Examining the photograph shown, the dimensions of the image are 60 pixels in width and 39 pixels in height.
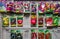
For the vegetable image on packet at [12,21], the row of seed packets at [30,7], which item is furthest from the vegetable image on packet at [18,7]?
the vegetable image on packet at [12,21]

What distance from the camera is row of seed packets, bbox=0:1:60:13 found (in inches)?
127

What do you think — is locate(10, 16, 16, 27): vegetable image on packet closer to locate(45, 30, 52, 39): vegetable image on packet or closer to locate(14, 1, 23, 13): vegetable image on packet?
locate(14, 1, 23, 13): vegetable image on packet

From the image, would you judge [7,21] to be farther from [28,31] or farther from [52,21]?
[52,21]

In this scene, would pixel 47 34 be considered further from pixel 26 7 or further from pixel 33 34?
pixel 26 7

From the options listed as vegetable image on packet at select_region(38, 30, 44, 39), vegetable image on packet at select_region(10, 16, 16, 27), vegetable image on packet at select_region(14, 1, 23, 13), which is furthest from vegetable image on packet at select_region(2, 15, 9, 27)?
vegetable image on packet at select_region(38, 30, 44, 39)

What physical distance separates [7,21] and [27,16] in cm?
28

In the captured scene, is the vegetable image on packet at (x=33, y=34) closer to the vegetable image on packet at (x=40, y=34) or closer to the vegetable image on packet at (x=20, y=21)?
the vegetable image on packet at (x=40, y=34)

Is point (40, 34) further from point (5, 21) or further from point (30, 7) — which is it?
point (5, 21)

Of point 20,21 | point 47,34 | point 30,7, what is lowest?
point 47,34

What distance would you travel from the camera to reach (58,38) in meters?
3.27

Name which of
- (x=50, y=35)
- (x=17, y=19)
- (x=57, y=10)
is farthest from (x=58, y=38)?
(x=17, y=19)

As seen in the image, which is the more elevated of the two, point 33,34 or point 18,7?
point 18,7

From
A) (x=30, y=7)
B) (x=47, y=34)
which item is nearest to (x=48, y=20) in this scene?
(x=47, y=34)

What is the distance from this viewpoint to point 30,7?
3.22 meters
